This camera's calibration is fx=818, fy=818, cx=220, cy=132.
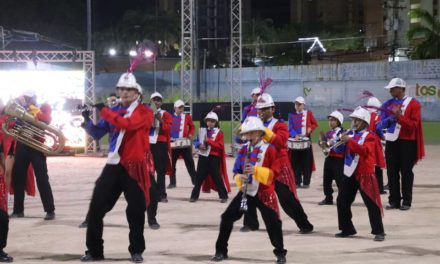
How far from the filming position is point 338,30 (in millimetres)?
62625

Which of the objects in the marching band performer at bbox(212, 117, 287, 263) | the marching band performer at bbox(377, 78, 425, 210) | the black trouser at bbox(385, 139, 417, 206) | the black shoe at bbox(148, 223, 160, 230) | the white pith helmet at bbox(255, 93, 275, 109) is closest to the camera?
the marching band performer at bbox(212, 117, 287, 263)

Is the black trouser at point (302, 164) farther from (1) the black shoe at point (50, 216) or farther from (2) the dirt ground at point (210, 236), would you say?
(1) the black shoe at point (50, 216)

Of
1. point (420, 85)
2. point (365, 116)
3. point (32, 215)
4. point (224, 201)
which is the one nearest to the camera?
point (365, 116)

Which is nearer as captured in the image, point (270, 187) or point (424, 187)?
point (270, 187)

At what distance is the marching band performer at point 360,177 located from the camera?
10.2 m

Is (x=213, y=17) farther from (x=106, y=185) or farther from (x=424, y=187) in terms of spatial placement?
(x=106, y=185)

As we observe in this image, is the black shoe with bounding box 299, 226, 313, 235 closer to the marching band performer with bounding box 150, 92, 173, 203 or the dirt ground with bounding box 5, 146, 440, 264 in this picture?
the dirt ground with bounding box 5, 146, 440, 264

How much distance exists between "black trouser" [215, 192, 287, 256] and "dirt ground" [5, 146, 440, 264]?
25cm

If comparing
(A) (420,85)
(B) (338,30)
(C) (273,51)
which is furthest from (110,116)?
(B) (338,30)

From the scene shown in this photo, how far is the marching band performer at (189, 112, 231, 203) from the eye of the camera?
14086 mm

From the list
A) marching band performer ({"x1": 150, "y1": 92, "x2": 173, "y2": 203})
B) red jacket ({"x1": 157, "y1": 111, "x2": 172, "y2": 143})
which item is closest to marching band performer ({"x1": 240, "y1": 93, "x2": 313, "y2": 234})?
marching band performer ({"x1": 150, "y1": 92, "x2": 173, "y2": 203})

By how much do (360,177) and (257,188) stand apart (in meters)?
2.19

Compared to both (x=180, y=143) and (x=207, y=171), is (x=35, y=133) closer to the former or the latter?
(x=207, y=171)

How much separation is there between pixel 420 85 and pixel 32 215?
28.9 metres
